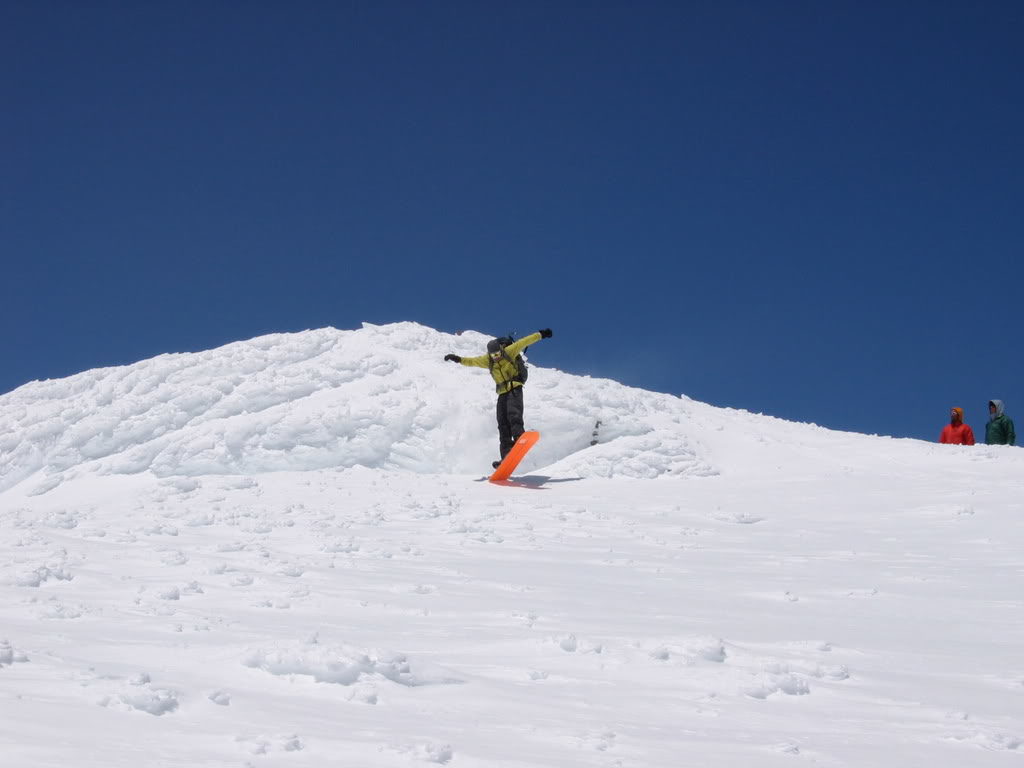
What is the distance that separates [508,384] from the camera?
41.4 ft

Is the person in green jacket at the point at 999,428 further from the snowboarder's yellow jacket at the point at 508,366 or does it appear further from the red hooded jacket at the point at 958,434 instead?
the snowboarder's yellow jacket at the point at 508,366

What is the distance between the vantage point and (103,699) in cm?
341

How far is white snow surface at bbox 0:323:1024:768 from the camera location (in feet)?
11.2

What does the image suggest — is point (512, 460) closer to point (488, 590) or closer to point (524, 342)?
point (524, 342)

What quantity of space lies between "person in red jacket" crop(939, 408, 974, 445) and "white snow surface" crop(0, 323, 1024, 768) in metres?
2.36

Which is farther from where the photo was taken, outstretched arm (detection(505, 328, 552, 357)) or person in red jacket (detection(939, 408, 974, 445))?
person in red jacket (detection(939, 408, 974, 445))

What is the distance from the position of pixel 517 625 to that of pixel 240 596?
1.80 m

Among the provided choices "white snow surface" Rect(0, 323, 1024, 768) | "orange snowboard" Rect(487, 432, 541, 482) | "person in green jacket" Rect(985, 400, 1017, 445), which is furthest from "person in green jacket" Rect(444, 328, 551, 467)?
"person in green jacket" Rect(985, 400, 1017, 445)

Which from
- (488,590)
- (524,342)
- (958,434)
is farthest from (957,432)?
(488,590)

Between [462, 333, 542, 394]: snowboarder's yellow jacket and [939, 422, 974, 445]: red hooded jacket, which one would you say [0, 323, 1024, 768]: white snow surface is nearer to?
[462, 333, 542, 394]: snowboarder's yellow jacket

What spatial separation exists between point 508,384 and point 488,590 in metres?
6.77

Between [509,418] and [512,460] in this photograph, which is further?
[509,418]

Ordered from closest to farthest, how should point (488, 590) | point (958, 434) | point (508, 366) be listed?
1. point (488, 590)
2. point (508, 366)
3. point (958, 434)

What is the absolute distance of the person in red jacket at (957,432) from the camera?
605 inches
